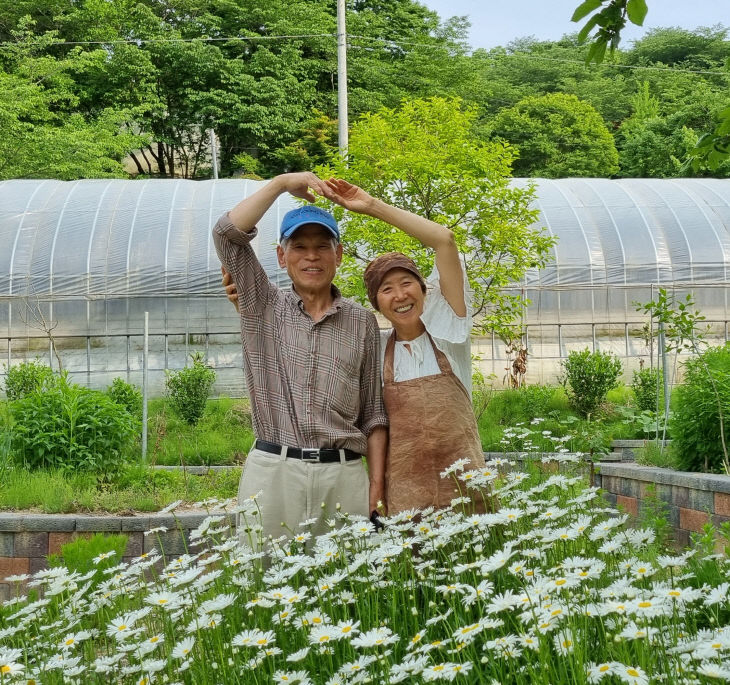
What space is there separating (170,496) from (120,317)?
830 cm

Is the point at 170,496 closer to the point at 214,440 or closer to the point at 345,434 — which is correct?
the point at 214,440

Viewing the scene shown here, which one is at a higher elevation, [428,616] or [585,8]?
[585,8]

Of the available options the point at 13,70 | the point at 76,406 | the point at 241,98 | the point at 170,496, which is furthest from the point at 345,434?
the point at 241,98

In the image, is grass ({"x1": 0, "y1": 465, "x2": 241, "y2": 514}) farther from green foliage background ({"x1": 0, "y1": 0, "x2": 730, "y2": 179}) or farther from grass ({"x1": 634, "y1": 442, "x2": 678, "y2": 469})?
green foliage background ({"x1": 0, "y1": 0, "x2": 730, "y2": 179})

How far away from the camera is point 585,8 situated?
7.29 feet

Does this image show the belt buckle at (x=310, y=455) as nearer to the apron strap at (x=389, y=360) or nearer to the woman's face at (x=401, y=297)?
the apron strap at (x=389, y=360)

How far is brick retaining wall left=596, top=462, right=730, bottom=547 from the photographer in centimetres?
507

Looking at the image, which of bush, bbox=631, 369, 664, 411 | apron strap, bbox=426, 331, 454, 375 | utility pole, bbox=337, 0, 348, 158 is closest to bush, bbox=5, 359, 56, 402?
bush, bbox=631, 369, 664, 411

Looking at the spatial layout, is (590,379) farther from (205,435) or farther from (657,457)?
(205,435)

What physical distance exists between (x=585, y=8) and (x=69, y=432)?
558cm

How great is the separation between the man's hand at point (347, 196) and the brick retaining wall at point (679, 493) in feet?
8.37

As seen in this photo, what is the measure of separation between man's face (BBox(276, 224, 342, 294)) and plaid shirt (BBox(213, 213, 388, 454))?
0.10m

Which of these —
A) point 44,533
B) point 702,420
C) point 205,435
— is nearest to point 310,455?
point 44,533

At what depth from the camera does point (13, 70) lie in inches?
938
